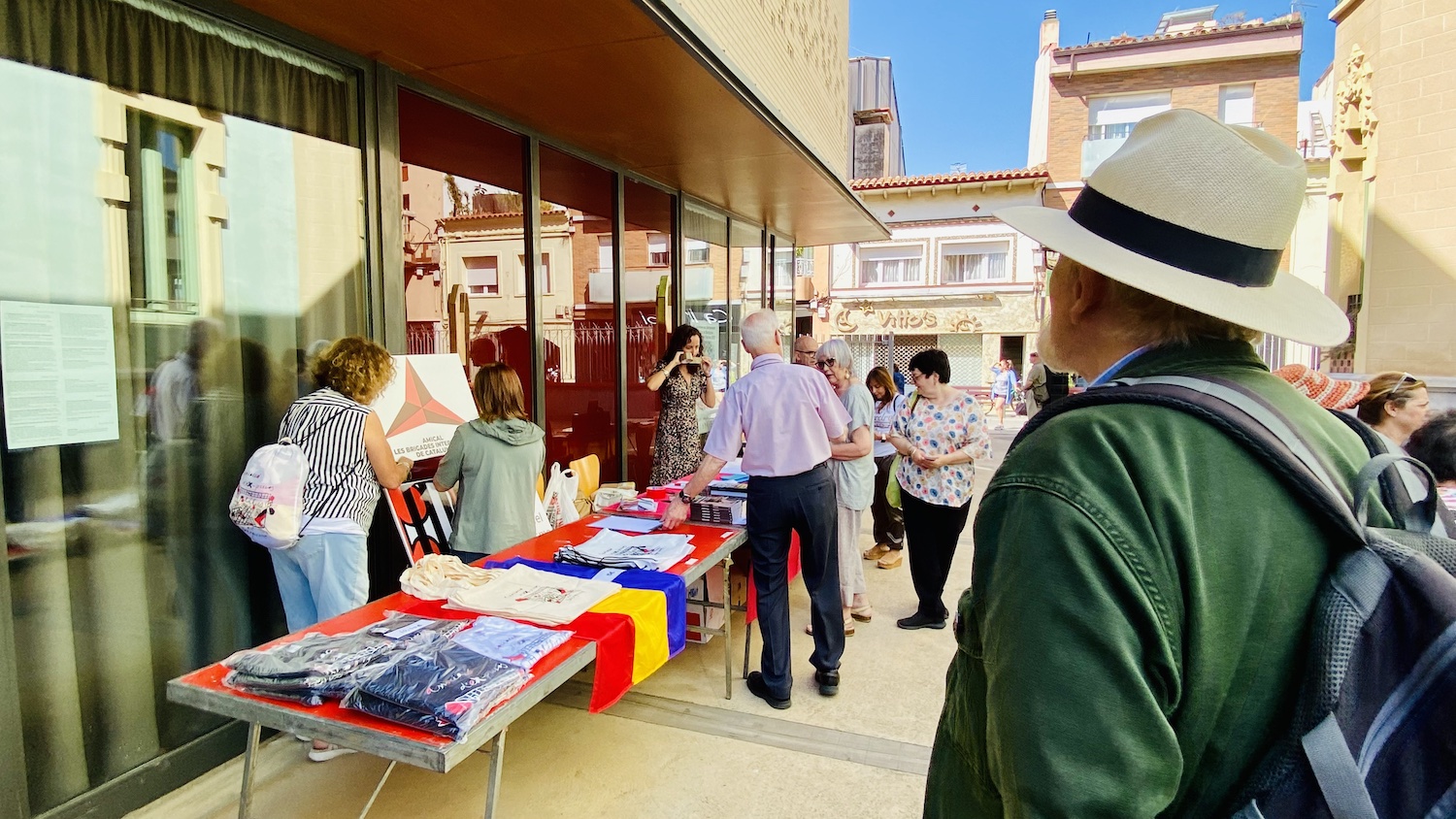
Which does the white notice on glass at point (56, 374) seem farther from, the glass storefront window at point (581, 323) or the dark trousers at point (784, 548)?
the glass storefront window at point (581, 323)

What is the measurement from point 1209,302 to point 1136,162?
221mm

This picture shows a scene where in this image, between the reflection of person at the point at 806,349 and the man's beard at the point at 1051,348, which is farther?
the reflection of person at the point at 806,349

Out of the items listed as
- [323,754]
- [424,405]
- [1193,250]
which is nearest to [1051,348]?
[1193,250]

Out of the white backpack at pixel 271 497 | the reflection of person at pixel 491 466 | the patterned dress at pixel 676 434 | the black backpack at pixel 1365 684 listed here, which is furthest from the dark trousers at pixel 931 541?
the black backpack at pixel 1365 684

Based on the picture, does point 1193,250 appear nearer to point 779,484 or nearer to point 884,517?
point 779,484

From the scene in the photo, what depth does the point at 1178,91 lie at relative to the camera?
73.5 ft

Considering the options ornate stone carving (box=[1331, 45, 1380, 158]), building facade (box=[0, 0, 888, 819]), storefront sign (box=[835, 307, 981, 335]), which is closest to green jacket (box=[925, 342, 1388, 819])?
building facade (box=[0, 0, 888, 819])

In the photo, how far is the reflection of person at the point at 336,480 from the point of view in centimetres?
296

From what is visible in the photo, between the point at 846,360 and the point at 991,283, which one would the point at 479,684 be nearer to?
the point at 846,360

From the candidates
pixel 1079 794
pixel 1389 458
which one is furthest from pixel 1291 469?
pixel 1079 794

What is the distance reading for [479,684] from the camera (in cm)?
195

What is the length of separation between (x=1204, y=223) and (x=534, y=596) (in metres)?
2.36

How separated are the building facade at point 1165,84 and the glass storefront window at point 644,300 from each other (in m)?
17.1

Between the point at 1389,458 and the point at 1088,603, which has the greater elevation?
the point at 1389,458
